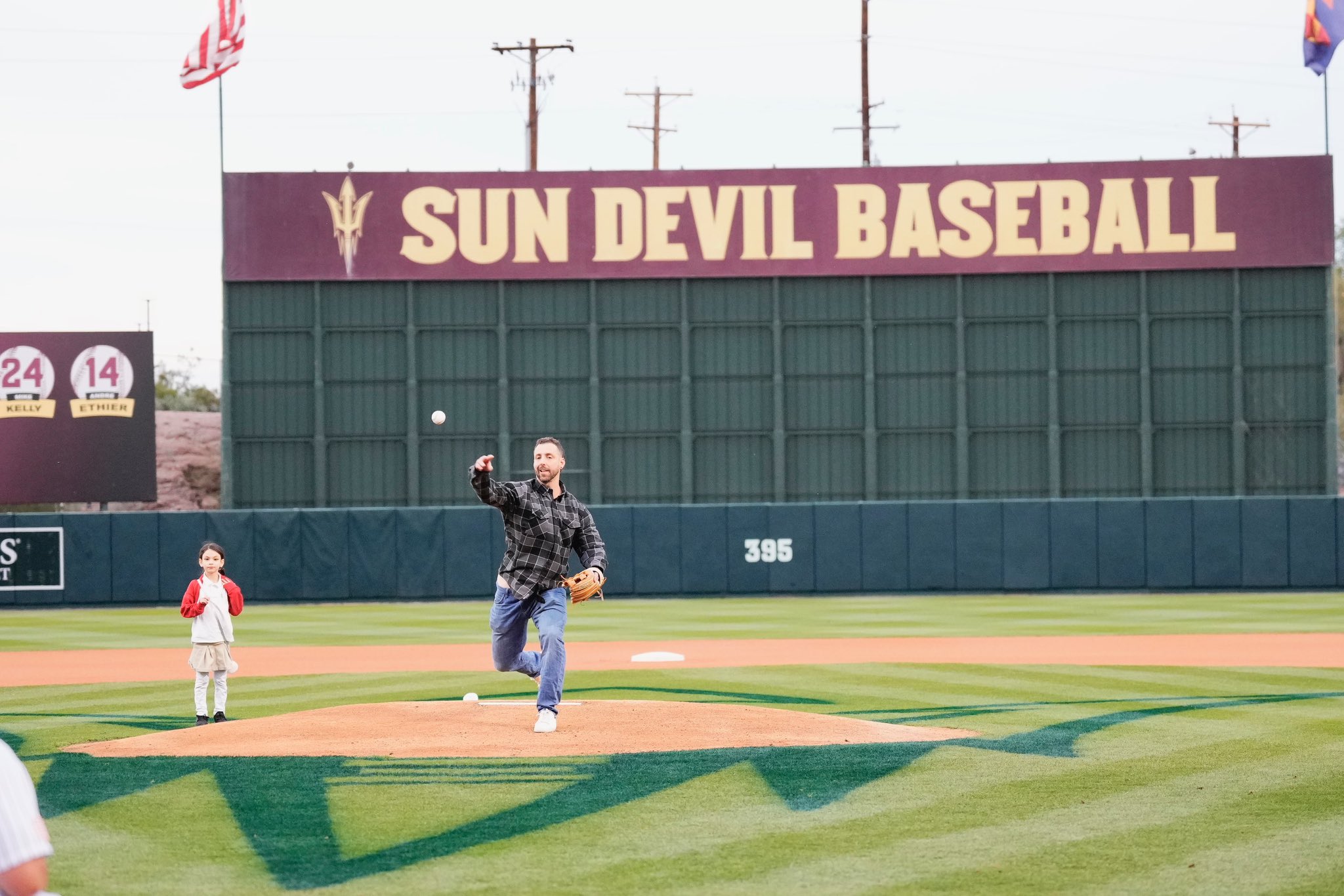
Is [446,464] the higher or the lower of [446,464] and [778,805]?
the higher

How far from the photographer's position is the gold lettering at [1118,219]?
28.8 metres

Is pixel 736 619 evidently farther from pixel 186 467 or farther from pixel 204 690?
pixel 186 467

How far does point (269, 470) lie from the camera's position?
28.9 metres

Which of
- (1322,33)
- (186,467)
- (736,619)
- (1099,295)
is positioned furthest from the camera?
(186,467)

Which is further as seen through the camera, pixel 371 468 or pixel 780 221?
pixel 780 221

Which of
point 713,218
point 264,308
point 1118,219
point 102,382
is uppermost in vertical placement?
point 713,218

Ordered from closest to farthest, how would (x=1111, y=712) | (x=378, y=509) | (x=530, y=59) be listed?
(x=1111, y=712) < (x=378, y=509) < (x=530, y=59)

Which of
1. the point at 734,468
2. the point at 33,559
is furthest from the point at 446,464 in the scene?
the point at 33,559

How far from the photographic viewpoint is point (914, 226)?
29.1m

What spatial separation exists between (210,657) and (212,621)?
0.27 meters

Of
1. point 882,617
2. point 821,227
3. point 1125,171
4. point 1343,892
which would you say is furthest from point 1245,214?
point 1343,892

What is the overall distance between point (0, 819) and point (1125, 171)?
94.0 ft

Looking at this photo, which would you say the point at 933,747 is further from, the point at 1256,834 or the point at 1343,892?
the point at 1343,892

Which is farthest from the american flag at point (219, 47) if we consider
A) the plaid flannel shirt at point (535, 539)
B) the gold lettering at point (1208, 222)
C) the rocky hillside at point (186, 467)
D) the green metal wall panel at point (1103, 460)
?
the plaid flannel shirt at point (535, 539)
